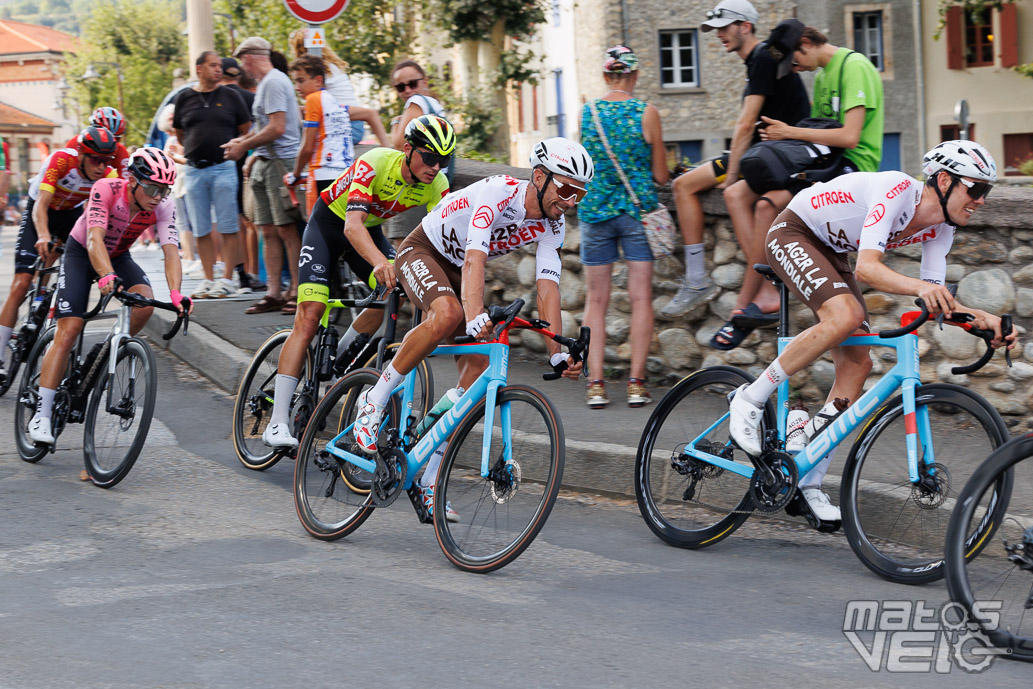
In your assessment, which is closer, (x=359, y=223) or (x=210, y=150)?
(x=359, y=223)

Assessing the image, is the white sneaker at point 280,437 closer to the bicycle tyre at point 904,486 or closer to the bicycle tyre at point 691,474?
the bicycle tyre at point 691,474

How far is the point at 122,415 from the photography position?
6.77 metres

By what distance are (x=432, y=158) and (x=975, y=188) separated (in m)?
2.53

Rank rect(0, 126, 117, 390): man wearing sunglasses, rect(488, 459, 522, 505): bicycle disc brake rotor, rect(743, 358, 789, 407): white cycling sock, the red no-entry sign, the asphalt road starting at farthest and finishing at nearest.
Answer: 1. the red no-entry sign
2. rect(0, 126, 117, 390): man wearing sunglasses
3. rect(743, 358, 789, 407): white cycling sock
4. rect(488, 459, 522, 505): bicycle disc brake rotor
5. the asphalt road

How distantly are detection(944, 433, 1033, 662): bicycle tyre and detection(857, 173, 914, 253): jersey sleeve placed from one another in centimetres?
110

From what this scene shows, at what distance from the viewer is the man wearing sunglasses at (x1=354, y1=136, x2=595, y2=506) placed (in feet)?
17.2

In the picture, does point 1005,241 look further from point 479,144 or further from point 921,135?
point 921,135

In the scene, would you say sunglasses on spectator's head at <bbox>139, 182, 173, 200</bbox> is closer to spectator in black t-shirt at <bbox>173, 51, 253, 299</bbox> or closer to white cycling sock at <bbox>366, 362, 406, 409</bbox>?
white cycling sock at <bbox>366, 362, 406, 409</bbox>

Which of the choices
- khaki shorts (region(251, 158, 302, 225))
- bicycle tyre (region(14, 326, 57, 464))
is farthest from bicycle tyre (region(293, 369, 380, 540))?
khaki shorts (region(251, 158, 302, 225))

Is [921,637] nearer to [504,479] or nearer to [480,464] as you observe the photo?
[504,479]

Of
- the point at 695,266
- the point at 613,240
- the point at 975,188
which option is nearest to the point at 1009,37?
the point at 695,266

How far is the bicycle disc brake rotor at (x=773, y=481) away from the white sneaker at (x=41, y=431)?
4194 mm

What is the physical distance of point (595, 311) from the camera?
25.4 ft

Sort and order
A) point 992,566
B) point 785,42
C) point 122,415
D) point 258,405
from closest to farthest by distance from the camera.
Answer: point 992,566 < point 122,415 < point 785,42 < point 258,405
